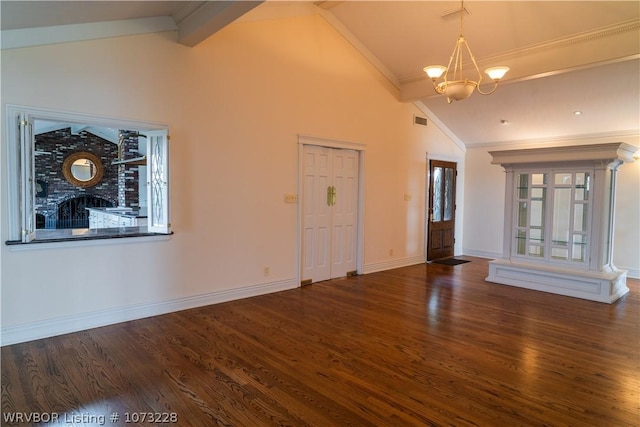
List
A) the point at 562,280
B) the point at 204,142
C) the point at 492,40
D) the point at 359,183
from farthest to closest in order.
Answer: the point at 359,183, the point at 562,280, the point at 492,40, the point at 204,142

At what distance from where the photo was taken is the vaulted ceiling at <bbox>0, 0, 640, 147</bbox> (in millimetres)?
3451

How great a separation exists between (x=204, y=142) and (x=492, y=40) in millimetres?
4130

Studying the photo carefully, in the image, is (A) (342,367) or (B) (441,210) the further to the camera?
(B) (441,210)

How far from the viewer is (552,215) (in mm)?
5543

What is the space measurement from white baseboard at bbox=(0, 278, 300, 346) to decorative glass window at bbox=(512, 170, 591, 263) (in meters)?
4.09

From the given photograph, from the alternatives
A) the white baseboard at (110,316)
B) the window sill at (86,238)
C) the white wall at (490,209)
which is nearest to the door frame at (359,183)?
the white baseboard at (110,316)

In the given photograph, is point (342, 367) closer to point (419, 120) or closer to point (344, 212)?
point (344, 212)

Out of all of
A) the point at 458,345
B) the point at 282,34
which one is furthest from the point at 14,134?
the point at 458,345

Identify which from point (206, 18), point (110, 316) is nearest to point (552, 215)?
point (206, 18)

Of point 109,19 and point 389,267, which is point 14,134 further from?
point 389,267

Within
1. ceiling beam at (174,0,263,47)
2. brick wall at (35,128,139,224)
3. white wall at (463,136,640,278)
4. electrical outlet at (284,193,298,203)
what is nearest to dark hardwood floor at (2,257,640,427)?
electrical outlet at (284,193,298,203)

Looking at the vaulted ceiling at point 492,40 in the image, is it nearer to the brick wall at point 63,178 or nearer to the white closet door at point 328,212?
the white closet door at point 328,212

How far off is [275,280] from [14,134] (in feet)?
10.6

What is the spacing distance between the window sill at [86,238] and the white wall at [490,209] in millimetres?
6630
